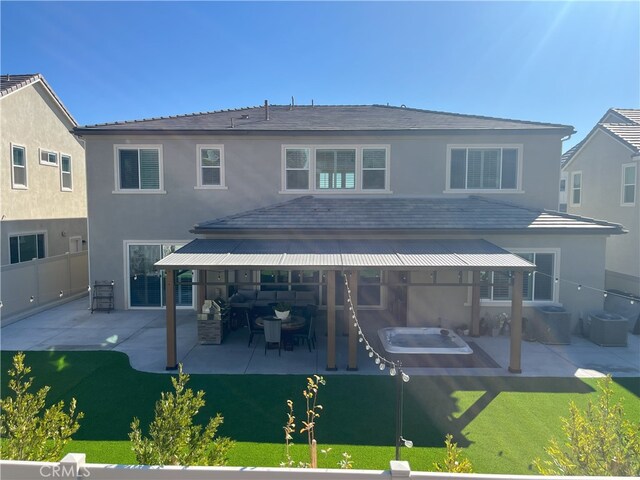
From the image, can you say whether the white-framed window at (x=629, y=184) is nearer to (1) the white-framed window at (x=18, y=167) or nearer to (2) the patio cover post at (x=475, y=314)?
(2) the patio cover post at (x=475, y=314)

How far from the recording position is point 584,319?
12.7 meters

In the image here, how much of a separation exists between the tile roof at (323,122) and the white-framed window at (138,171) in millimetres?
898

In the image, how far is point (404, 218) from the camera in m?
13.2

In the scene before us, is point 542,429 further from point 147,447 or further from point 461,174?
point 461,174

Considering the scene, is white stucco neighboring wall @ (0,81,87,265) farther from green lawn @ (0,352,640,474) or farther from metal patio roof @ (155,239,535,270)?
metal patio roof @ (155,239,535,270)

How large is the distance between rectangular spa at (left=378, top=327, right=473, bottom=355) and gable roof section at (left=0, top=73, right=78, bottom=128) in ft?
53.8

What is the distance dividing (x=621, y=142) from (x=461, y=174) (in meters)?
8.03

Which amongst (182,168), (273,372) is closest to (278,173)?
(182,168)

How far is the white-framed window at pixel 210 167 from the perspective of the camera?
15258 millimetres

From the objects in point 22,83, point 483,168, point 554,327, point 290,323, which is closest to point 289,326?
point 290,323

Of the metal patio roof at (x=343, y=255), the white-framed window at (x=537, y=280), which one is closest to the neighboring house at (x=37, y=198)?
the metal patio roof at (x=343, y=255)

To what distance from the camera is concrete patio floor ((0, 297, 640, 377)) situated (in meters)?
9.86

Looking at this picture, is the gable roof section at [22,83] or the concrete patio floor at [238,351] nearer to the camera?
the concrete patio floor at [238,351]

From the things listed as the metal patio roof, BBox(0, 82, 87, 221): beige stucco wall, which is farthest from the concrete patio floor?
BBox(0, 82, 87, 221): beige stucco wall
